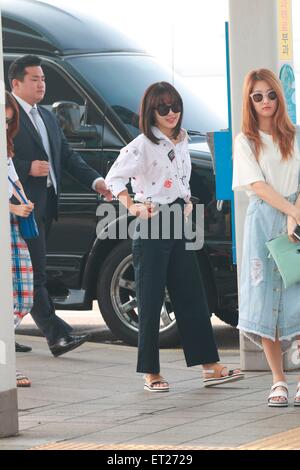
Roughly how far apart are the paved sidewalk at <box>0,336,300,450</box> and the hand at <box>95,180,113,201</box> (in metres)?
1.17

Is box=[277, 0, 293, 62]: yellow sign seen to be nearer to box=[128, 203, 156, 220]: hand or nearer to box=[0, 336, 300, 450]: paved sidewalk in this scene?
box=[128, 203, 156, 220]: hand

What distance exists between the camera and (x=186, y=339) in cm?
887

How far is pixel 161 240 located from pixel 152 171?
1.38ft

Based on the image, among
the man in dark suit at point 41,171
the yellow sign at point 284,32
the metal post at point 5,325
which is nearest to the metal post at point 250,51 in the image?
the yellow sign at point 284,32

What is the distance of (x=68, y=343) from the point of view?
1009 cm

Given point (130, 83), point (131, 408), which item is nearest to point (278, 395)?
point (131, 408)

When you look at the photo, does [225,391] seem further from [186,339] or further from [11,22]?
[11,22]

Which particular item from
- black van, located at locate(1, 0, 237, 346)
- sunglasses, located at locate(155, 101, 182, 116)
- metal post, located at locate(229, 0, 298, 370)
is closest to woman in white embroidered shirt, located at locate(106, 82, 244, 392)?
sunglasses, located at locate(155, 101, 182, 116)

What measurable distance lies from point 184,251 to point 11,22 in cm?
347

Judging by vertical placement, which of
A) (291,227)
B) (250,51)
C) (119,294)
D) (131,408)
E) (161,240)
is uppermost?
(250,51)

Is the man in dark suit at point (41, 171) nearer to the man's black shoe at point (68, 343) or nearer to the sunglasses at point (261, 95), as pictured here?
the man's black shoe at point (68, 343)

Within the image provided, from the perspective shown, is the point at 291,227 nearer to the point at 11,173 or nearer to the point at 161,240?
the point at 161,240

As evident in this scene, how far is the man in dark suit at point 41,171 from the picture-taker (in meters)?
9.90
